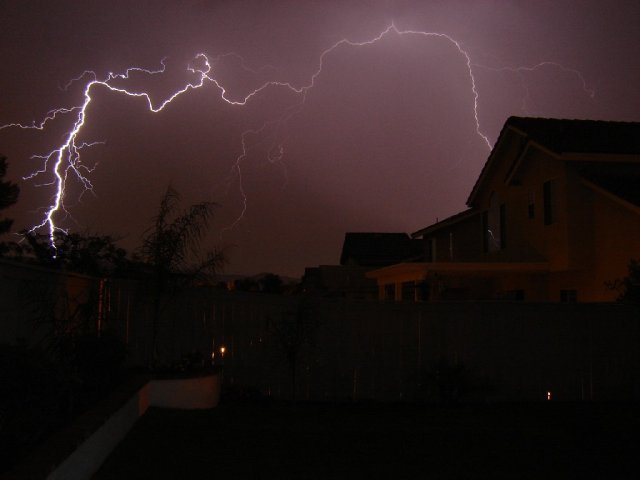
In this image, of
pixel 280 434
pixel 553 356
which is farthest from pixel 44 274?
pixel 553 356

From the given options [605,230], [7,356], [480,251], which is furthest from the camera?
[480,251]

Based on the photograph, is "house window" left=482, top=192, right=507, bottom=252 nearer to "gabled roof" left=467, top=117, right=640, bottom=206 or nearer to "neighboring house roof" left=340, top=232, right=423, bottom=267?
→ "gabled roof" left=467, top=117, right=640, bottom=206

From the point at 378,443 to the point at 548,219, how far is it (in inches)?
476

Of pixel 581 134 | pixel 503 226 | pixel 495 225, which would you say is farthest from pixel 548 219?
pixel 495 225

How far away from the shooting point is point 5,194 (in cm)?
2086

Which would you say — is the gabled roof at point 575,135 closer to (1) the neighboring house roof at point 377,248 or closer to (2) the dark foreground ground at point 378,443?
(2) the dark foreground ground at point 378,443

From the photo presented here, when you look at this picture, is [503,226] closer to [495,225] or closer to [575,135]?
[495,225]

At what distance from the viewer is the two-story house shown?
17438 millimetres

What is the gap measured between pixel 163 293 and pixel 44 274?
3125 mm

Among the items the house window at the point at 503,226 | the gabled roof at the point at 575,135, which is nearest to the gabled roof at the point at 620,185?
the gabled roof at the point at 575,135

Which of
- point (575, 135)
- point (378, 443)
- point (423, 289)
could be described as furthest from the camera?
point (423, 289)

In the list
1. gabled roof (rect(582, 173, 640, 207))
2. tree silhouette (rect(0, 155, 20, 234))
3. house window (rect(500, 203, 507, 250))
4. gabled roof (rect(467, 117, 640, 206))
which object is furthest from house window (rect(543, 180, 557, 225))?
tree silhouette (rect(0, 155, 20, 234))

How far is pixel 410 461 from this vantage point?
7.98m

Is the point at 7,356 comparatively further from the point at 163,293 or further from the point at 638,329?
the point at 638,329
